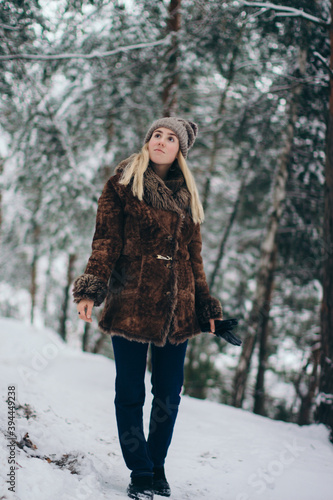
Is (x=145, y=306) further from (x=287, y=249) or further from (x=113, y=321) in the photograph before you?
(x=287, y=249)

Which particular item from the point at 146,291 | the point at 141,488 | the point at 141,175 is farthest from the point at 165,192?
the point at 141,488

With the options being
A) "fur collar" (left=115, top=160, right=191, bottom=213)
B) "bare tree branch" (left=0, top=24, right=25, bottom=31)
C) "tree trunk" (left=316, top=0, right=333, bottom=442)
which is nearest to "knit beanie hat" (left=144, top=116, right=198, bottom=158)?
"fur collar" (left=115, top=160, right=191, bottom=213)

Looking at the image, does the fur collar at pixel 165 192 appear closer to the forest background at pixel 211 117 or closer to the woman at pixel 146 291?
the woman at pixel 146 291

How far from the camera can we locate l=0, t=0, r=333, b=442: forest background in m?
5.33

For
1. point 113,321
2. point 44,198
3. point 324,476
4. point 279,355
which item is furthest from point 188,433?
point 279,355

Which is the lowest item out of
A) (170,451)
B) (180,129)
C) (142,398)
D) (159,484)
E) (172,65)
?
(170,451)

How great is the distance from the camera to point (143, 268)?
251cm

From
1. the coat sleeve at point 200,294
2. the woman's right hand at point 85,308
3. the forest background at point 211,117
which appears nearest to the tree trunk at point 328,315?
the forest background at point 211,117

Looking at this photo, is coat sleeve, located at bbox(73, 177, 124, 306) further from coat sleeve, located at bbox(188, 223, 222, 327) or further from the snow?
the snow

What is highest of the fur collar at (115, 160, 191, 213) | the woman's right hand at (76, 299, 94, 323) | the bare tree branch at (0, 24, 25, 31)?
the bare tree branch at (0, 24, 25, 31)

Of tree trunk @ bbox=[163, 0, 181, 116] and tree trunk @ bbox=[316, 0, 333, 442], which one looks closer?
tree trunk @ bbox=[316, 0, 333, 442]

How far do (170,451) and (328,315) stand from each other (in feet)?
7.53

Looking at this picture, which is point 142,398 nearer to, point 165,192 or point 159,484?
point 159,484

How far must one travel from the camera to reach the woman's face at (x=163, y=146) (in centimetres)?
274
